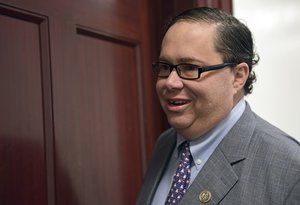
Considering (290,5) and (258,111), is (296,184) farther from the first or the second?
(290,5)

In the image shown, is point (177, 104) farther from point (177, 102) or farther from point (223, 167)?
point (223, 167)

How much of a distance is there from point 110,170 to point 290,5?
1.14 meters

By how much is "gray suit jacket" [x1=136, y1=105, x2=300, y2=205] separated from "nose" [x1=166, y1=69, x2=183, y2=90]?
0.18 m

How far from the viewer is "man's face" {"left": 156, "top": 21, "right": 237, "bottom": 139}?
0.99 metres

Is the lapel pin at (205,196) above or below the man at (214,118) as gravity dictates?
below

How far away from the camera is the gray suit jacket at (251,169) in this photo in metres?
0.86

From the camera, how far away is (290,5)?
71.5 inches

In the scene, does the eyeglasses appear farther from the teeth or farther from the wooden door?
the wooden door

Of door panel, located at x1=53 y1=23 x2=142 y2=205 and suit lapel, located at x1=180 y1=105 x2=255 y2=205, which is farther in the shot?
door panel, located at x1=53 y1=23 x2=142 y2=205

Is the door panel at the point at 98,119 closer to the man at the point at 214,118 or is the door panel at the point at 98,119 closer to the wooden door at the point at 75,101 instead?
the wooden door at the point at 75,101

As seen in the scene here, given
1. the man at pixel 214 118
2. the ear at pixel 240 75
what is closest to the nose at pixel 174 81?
the man at pixel 214 118

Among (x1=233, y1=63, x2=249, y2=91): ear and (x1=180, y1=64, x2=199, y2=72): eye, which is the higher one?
(x1=180, y1=64, x2=199, y2=72): eye

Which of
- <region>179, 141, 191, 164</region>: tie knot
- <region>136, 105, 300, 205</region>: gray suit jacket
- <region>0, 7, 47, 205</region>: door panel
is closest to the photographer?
<region>136, 105, 300, 205</region>: gray suit jacket

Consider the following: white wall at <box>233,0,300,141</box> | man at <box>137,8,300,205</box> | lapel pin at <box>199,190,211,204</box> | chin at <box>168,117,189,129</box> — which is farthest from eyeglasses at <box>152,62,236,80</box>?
white wall at <box>233,0,300,141</box>
